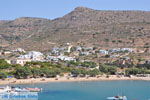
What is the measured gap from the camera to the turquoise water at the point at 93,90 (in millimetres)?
56997

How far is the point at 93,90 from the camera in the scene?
6488 cm

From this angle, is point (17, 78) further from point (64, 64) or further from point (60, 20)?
point (60, 20)

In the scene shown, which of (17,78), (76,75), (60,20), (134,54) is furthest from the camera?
(60,20)

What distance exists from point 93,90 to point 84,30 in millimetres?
86590

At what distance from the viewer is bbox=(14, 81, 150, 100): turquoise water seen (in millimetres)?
56997

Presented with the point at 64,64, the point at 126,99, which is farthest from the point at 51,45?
the point at 126,99

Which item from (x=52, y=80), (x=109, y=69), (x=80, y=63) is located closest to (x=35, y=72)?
(x=52, y=80)

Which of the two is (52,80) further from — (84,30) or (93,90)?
(84,30)

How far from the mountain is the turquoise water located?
50616 millimetres

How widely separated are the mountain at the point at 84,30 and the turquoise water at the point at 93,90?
50616 mm

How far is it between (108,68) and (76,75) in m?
9.98

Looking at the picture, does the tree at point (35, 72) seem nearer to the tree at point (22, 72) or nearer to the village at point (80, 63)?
the village at point (80, 63)

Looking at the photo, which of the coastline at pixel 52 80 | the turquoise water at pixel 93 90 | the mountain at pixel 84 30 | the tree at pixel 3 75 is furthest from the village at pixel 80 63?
the turquoise water at pixel 93 90

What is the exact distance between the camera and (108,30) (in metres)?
144
